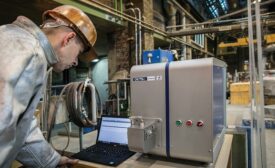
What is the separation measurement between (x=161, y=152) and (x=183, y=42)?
472 cm

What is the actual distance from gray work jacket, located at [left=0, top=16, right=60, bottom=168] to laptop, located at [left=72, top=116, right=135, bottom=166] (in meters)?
0.62

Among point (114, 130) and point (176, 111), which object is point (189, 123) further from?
point (114, 130)

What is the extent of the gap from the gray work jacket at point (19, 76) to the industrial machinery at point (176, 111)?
588mm

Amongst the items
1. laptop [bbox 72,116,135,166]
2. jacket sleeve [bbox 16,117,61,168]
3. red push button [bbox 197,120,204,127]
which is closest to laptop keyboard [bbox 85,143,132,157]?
laptop [bbox 72,116,135,166]

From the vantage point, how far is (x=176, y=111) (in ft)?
3.89

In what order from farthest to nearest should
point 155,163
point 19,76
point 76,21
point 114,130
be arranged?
point 114,130 → point 155,163 → point 76,21 → point 19,76

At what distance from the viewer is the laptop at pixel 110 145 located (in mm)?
1298

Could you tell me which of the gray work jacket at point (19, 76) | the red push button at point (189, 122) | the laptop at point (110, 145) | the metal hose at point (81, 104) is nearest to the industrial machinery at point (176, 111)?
the red push button at point (189, 122)

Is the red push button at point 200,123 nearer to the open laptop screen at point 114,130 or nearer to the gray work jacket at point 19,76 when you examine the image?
the open laptop screen at point 114,130

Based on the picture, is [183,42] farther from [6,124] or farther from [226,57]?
[226,57]

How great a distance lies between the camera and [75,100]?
1414mm

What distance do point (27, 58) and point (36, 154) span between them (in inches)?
29.7

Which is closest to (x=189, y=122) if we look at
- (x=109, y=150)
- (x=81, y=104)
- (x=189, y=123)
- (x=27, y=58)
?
(x=189, y=123)

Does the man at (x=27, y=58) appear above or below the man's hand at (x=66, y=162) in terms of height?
above
